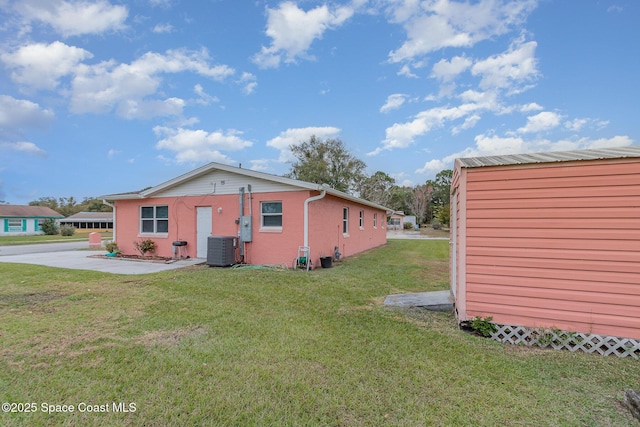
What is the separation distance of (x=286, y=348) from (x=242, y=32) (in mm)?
11517

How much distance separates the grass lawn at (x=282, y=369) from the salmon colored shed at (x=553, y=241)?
1.56ft

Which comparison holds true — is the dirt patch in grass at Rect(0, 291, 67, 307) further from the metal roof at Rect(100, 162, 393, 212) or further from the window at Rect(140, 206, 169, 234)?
the window at Rect(140, 206, 169, 234)

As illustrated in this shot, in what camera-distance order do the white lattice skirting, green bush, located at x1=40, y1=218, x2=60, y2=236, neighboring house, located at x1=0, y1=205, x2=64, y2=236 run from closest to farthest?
the white lattice skirting → green bush, located at x1=40, y1=218, x2=60, y2=236 → neighboring house, located at x1=0, y1=205, x2=64, y2=236

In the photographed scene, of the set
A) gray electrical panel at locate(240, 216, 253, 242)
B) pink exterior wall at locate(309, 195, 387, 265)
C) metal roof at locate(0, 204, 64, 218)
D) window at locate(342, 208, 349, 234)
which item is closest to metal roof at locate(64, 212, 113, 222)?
metal roof at locate(0, 204, 64, 218)

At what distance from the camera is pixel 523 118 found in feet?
39.6

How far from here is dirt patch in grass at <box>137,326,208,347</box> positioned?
3.50 metres

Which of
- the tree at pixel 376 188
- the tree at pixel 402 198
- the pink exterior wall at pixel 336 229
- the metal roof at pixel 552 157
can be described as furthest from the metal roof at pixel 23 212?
the tree at pixel 402 198

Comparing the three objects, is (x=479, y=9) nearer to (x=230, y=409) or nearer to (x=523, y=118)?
(x=523, y=118)

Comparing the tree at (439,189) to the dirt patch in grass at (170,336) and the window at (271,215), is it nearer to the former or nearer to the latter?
the window at (271,215)

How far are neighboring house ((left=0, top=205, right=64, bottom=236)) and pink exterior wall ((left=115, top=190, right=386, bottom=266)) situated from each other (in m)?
29.0

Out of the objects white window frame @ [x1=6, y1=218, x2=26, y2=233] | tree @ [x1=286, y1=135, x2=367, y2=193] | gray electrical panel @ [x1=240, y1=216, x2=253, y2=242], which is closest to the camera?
gray electrical panel @ [x1=240, y1=216, x2=253, y2=242]

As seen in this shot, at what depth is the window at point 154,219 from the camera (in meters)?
11.5

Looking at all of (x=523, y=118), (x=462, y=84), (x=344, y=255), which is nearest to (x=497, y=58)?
(x=462, y=84)

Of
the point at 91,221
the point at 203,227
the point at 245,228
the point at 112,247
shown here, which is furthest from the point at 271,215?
the point at 91,221
